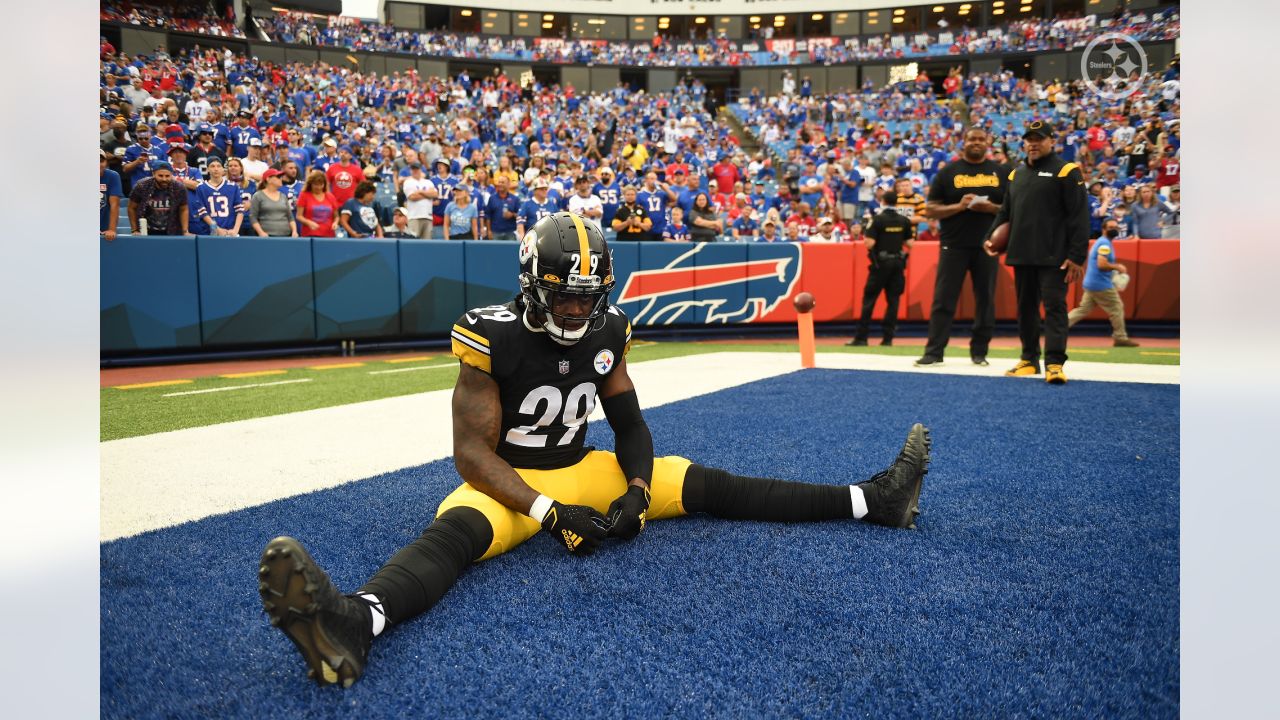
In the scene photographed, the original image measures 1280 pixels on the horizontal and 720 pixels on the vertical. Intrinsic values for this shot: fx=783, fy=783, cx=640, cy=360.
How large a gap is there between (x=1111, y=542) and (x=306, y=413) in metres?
4.51

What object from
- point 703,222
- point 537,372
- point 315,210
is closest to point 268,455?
point 537,372

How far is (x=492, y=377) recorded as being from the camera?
2.37 meters

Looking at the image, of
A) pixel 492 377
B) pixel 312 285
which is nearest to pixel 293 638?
pixel 492 377

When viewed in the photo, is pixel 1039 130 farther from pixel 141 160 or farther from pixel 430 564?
pixel 141 160

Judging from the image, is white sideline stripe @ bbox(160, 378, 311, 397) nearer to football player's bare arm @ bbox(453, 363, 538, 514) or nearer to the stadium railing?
the stadium railing

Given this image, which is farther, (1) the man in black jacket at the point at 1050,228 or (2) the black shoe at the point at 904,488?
(1) the man in black jacket at the point at 1050,228

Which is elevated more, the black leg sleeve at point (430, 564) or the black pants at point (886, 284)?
the black pants at point (886, 284)

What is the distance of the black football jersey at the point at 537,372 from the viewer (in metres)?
2.34

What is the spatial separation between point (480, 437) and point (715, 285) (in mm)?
9050

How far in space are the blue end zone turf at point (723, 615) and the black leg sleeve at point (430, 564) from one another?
0.21ft

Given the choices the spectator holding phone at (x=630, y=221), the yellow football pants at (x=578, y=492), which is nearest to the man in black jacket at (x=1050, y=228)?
the yellow football pants at (x=578, y=492)

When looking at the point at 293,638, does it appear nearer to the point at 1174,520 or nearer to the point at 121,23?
the point at 1174,520

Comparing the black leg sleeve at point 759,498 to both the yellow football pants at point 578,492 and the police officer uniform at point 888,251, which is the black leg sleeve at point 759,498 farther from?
the police officer uniform at point 888,251

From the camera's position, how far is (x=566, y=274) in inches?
86.3
